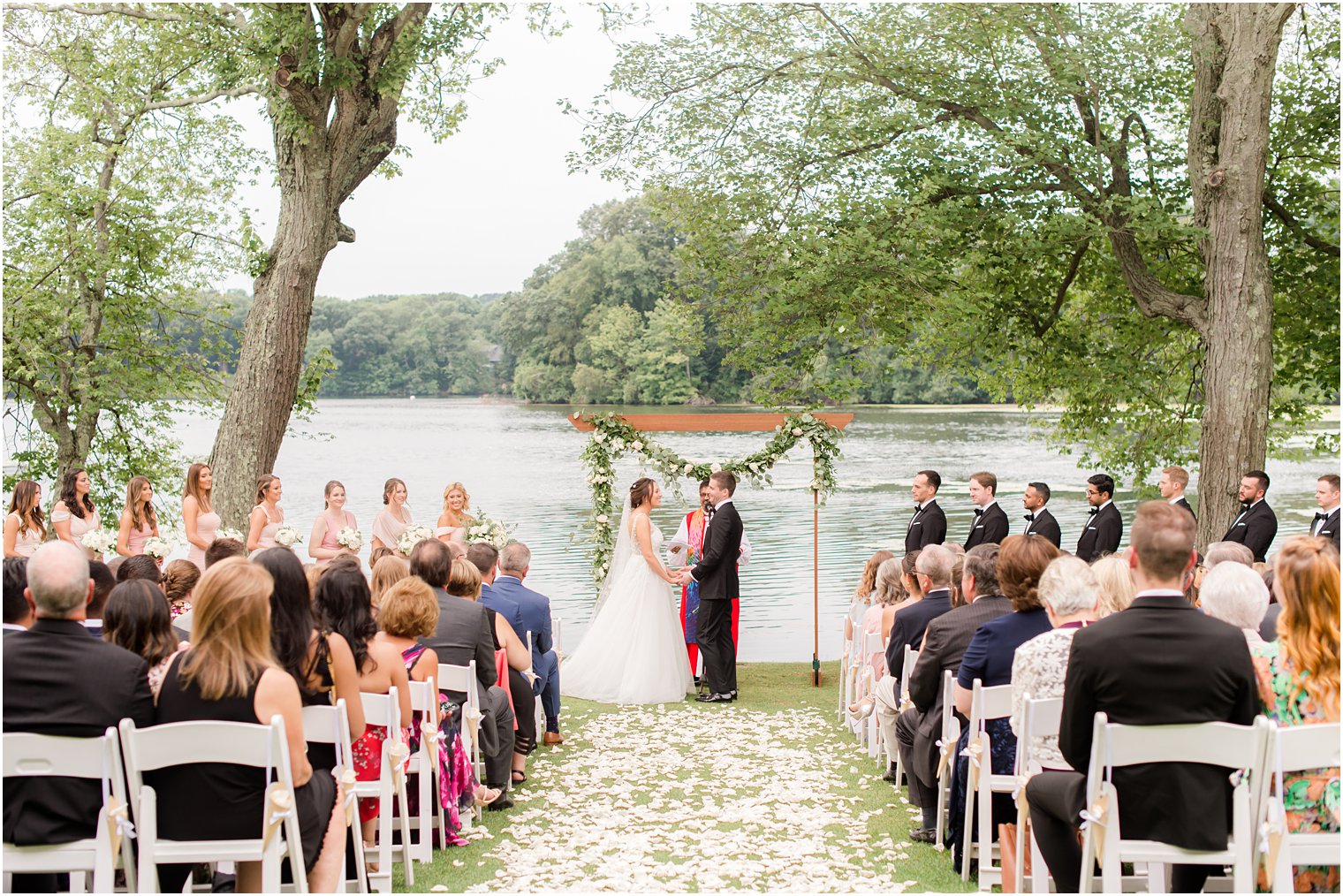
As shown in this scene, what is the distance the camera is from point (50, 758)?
3.46 metres

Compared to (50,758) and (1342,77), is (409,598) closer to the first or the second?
(50,758)

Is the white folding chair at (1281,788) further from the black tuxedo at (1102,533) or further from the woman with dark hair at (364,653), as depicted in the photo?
the black tuxedo at (1102,533)

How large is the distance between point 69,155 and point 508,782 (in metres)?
11.6

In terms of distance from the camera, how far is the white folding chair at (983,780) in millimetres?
4422

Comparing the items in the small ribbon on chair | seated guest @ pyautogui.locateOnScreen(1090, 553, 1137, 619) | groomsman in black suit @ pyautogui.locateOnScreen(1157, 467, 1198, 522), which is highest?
groomsman in black suit @ pyautogui.locateOnScreen(1157, 467, 1198, 522)

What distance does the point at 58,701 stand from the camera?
3.49m

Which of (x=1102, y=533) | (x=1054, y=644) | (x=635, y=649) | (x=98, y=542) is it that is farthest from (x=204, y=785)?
(x=1102, y=533)

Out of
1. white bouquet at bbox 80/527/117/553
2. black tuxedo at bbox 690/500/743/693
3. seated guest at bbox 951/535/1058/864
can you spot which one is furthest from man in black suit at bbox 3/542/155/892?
black tuxedo at bbox 690/500/743/693

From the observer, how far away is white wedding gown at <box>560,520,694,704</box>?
350 inches

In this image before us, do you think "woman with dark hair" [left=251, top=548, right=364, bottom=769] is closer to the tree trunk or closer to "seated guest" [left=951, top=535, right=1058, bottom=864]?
"seated guest" [left=951, top=535, right=1058, bottom=864]

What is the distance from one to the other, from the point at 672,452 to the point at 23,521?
193 inches

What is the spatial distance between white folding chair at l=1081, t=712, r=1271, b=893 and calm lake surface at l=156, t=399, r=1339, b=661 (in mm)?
6740

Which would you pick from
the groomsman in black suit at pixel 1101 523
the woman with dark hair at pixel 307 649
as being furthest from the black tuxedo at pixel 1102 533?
the woman with dark hair at pixel 307 649

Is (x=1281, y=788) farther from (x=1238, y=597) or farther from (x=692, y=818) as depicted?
(x=692, y=818)
